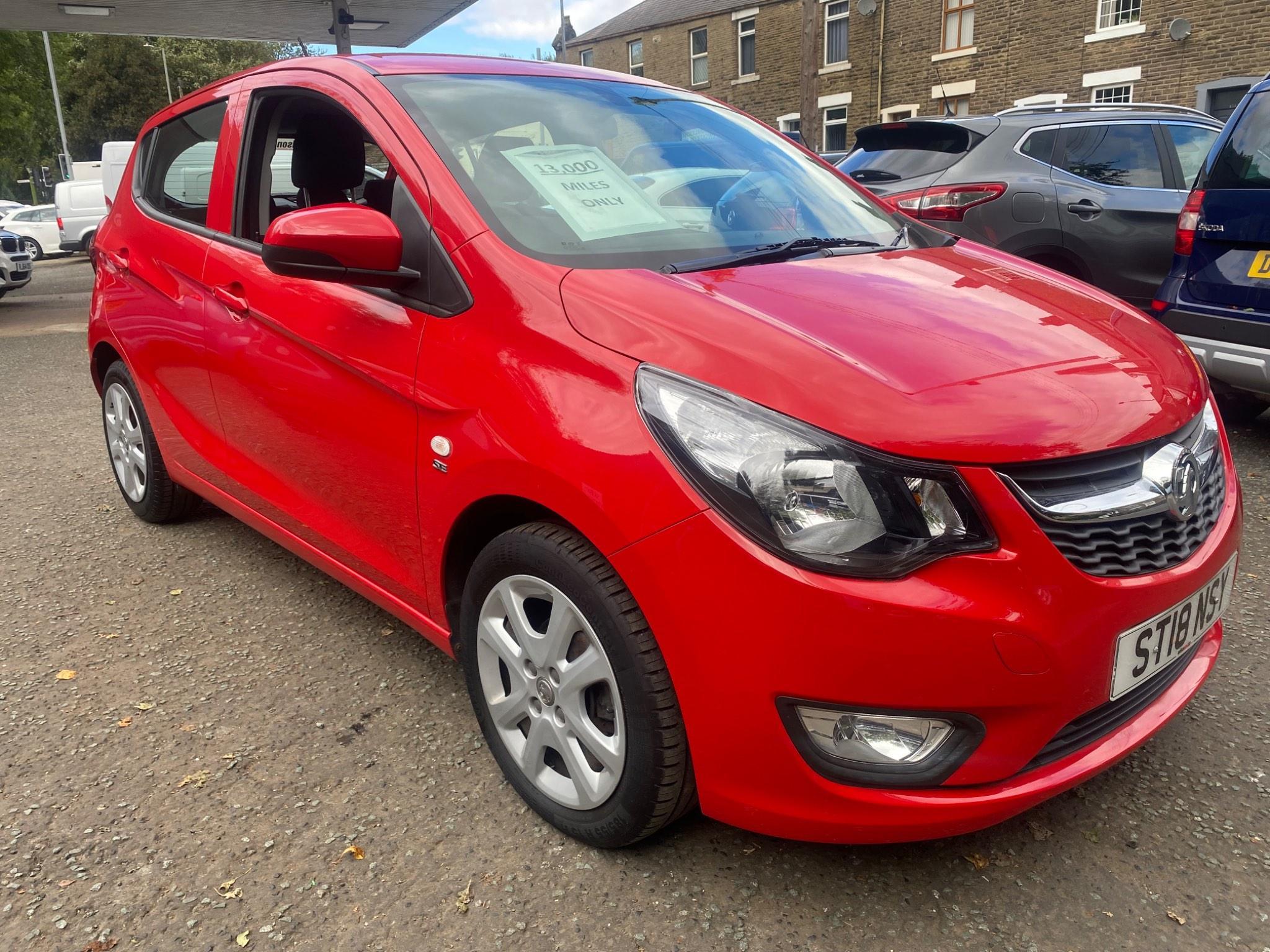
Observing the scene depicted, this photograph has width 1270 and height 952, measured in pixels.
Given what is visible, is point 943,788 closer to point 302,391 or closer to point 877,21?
point 302,391

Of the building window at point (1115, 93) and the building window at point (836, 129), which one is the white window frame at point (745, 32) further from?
the building window at point (1115, 93)

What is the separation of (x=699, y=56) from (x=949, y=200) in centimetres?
2834

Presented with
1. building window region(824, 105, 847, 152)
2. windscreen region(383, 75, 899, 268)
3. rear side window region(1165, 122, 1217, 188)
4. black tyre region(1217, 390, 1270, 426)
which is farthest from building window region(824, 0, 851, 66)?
windscreen region(383, 75, 899, 268)

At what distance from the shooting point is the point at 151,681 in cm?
293

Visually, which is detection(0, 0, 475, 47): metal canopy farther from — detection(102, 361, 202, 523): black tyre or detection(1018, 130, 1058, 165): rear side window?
detection(102, 361, 202, 523): black tyre

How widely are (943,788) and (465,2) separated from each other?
18696 mm

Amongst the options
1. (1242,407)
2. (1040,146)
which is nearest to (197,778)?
(1242,407)

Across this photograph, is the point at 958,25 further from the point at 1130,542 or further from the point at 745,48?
the point at 1130,542

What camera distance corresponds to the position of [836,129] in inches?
1107

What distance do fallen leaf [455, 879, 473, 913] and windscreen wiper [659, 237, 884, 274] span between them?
4.40ft

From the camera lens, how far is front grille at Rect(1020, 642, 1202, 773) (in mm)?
1800

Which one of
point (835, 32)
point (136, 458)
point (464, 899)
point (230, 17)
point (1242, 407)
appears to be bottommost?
point (464, 899)

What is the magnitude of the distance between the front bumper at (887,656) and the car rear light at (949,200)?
15.6 ft

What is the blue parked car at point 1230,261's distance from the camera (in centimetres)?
432
